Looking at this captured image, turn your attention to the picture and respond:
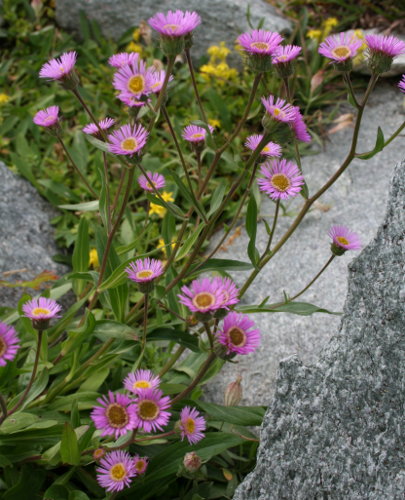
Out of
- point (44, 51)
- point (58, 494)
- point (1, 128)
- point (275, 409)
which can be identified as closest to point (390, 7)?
point (44, 51)

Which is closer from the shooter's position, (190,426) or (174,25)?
(174,25)

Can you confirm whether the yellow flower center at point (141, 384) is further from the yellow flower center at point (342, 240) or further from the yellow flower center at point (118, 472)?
the yellow flower center at point (342, 240)

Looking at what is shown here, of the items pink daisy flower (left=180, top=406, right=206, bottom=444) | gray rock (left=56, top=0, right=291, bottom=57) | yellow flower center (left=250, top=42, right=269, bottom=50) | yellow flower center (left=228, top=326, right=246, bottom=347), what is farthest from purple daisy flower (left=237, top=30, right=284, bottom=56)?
gray rock (left=56, top=0, right=291, bottom=57)

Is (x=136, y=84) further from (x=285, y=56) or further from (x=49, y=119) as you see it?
(x=285, y=56)

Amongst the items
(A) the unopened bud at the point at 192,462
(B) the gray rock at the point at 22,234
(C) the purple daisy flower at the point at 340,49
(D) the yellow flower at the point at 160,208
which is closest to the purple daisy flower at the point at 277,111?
(C) the purple daisy flower at the point at 340,49

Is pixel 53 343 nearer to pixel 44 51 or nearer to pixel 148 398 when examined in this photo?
pixel 148 398

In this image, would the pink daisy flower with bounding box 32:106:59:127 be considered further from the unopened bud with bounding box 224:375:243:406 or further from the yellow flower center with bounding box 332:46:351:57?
the unopened bud with bounding box 224:375:243:406

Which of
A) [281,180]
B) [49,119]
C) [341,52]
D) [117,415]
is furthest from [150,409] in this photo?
[341,52]
